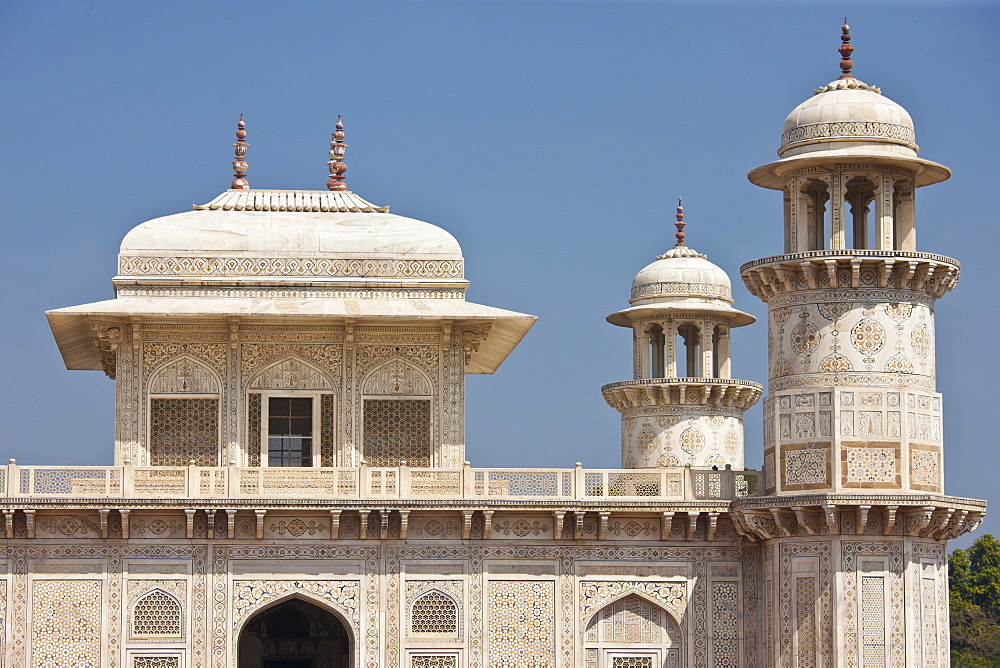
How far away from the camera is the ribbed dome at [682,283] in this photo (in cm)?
4053

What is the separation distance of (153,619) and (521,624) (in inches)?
208

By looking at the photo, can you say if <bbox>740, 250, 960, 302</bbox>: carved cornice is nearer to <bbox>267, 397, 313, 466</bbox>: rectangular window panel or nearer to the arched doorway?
<bbox>267, 397, 313, 466</bbox>: rectangular window panel

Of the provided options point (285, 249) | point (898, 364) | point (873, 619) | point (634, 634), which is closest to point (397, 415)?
point (285, 249)

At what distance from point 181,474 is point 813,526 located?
356 inches

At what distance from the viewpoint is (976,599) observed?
214 ft

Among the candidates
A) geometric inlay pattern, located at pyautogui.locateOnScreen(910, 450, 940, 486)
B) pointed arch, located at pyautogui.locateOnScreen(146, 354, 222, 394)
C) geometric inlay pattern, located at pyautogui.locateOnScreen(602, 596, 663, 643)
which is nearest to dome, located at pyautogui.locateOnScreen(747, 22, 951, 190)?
geometric inlay pattern, located at pyautogui.locateOnScreen(910, 450, 940, 486)

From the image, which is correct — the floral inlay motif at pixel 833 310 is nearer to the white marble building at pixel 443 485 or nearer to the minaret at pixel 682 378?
the white marble building at pixel 443 485

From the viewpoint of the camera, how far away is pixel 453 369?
30875 mm

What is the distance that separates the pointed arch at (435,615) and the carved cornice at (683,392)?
11.8 meters

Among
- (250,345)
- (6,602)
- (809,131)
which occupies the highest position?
(809,131)

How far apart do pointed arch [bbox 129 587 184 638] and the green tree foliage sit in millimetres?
35636

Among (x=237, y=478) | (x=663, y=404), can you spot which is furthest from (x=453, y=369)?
(x=663, y=404)

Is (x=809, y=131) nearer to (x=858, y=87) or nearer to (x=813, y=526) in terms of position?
(x=858, y=87)

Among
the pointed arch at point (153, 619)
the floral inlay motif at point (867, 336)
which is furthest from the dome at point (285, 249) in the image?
the floral inlay motif at point (867, 336)
